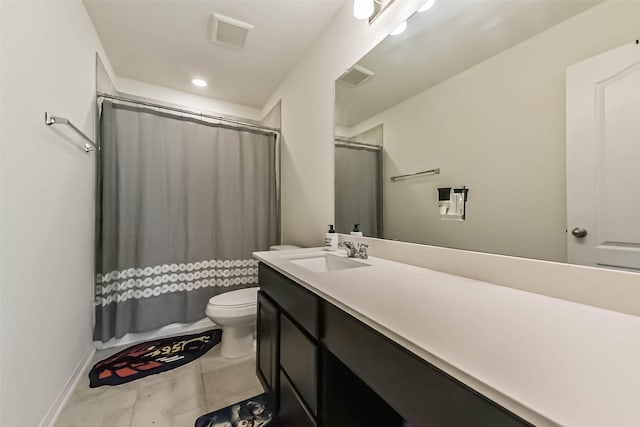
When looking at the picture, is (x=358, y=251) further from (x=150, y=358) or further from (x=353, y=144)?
(x=150, y=358)

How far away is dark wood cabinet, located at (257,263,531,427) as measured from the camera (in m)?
0.42

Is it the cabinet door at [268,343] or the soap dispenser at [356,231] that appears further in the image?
the soap dispenser at [356,231]

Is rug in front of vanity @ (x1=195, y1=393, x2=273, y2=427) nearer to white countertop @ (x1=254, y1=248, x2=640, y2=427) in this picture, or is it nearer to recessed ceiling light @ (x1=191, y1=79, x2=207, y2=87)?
white countertop @ (x1=254, y1=248, x2=640, y2=427)

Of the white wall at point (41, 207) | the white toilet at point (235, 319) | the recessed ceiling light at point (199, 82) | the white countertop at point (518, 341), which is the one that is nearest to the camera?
the white countertop at point (518, 341)

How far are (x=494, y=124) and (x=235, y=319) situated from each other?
178 cm

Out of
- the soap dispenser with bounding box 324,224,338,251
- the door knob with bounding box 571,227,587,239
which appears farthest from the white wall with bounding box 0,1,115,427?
the door knob with bounding box 571,227,587,239

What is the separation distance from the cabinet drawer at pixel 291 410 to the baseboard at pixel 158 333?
4.43 feet

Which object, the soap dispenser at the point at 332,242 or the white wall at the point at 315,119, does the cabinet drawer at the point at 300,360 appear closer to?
the soap dispenser at the point at 332,242

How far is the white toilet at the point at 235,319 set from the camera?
1.66 meters

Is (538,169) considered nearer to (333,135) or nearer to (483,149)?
(483,149)

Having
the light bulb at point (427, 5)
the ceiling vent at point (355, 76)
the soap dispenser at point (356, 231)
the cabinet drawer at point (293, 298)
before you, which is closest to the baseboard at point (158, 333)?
the cabinet drawer at point (293, 298)

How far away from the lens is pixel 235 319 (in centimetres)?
166

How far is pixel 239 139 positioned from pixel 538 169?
2.22m

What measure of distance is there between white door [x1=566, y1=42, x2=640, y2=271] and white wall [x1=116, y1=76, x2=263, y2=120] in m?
3.04
